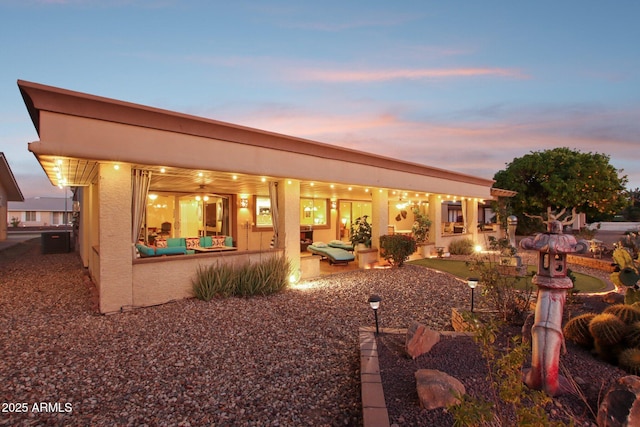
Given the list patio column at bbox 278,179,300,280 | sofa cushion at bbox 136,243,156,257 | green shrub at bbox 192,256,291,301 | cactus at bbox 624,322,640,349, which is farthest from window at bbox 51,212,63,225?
cactus at bbox 624,322,640,349

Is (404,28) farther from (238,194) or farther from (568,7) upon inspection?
(238,194)

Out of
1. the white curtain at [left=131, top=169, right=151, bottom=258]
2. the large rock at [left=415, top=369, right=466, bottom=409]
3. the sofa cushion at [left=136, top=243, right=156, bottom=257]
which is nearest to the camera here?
the large rock at [left=415, top=369, right=466, bottom=409]

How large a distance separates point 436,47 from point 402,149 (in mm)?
16238

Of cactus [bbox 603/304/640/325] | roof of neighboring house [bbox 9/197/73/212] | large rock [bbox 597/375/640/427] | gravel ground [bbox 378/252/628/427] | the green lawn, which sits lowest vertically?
the green lawn

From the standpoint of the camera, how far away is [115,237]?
6.93 meters

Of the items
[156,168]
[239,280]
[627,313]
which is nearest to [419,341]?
[627,313]

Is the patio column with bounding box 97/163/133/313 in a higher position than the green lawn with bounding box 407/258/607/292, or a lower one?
higher

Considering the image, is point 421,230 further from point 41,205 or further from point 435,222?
point 41,205

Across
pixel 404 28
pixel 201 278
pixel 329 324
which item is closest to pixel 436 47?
pixel 404 28

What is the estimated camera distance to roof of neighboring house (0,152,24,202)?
19.5m

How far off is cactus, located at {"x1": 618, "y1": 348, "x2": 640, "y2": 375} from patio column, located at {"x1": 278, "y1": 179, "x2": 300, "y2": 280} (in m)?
7.32

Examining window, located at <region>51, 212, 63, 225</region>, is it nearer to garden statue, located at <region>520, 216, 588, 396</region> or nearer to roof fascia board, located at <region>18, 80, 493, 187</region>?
roof fascia board, located at <region>18, 80, 493, 187</region>

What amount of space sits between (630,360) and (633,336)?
37cm

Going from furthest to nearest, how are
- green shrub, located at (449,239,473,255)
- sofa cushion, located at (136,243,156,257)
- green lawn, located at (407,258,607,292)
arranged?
green shrub, located at (449,239,473,255), green lawn, located at (407,258,607,292), sofa cushion, located at (136,243,156,257)
